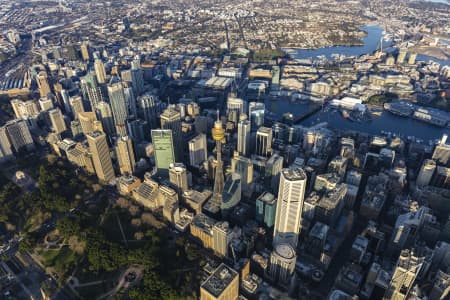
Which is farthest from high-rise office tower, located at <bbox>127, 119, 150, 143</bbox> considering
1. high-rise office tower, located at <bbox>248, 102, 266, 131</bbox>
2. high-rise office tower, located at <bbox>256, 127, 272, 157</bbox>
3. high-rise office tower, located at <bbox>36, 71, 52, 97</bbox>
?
high-rise office tower, located at <bbox>36, 71, 52, 97</bbox>

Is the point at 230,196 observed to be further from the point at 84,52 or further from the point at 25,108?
the point at 84,52

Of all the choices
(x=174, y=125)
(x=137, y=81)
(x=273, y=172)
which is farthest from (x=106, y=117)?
(x=273, y=172)

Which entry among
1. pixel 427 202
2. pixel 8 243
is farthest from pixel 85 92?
pixel 427 202

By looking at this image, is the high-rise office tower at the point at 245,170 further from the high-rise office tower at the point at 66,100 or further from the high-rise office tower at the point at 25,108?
the high-rise office tower at the point at 25,108

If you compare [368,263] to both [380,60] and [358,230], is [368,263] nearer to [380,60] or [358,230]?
[358,230]

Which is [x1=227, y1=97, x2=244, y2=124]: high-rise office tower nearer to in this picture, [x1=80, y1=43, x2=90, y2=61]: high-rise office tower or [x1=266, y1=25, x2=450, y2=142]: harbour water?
[x1=266, y1=25, x2=450, y2=142]: harbour water

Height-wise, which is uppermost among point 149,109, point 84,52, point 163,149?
point 84,52
